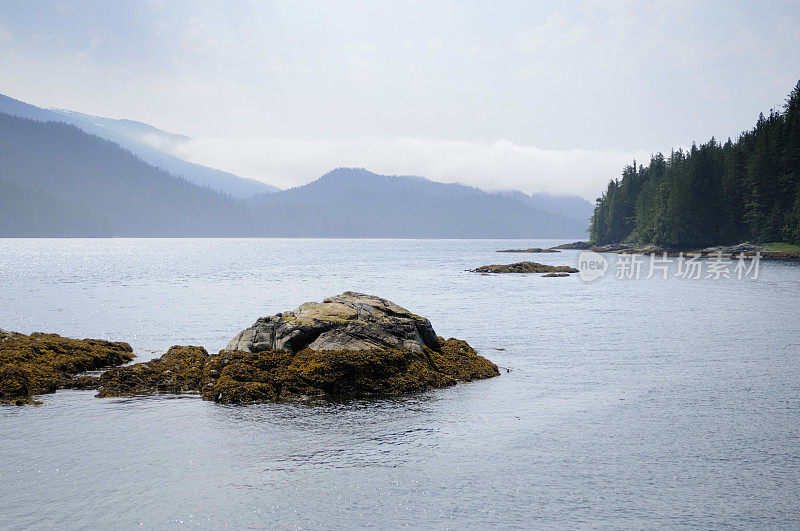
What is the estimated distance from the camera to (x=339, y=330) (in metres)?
18.3

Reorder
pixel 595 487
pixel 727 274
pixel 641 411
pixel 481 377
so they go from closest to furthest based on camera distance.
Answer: pixel 595 487 → pixel 641 411 → pixel 481 377 → pixel 727 274

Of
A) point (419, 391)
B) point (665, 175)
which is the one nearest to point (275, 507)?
point (419, 391)

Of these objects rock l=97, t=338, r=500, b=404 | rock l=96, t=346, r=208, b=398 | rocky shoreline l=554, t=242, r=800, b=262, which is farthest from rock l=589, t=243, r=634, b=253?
rock l=96, t=346, r=208, b=398

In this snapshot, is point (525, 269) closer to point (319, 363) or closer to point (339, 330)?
point (339, 330)

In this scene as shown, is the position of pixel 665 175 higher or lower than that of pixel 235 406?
higher

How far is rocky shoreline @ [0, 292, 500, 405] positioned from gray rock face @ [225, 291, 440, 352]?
0.03 meters

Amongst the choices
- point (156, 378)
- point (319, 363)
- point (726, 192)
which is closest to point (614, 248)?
point (726, 192)

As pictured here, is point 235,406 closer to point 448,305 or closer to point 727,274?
point 448,305

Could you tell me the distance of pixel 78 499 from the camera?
9.16 m

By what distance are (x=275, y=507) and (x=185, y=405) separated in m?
7.32

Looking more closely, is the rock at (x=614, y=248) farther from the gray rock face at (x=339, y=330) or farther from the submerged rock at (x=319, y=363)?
the submerged rock at (x=319, y=363)

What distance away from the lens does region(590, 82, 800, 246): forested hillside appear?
323 feet

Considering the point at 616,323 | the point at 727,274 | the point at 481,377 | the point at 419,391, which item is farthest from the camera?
the point at 727,274

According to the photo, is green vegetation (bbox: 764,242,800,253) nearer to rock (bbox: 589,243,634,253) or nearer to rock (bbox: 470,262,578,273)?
rock (bbox: 470,262,578,273)
